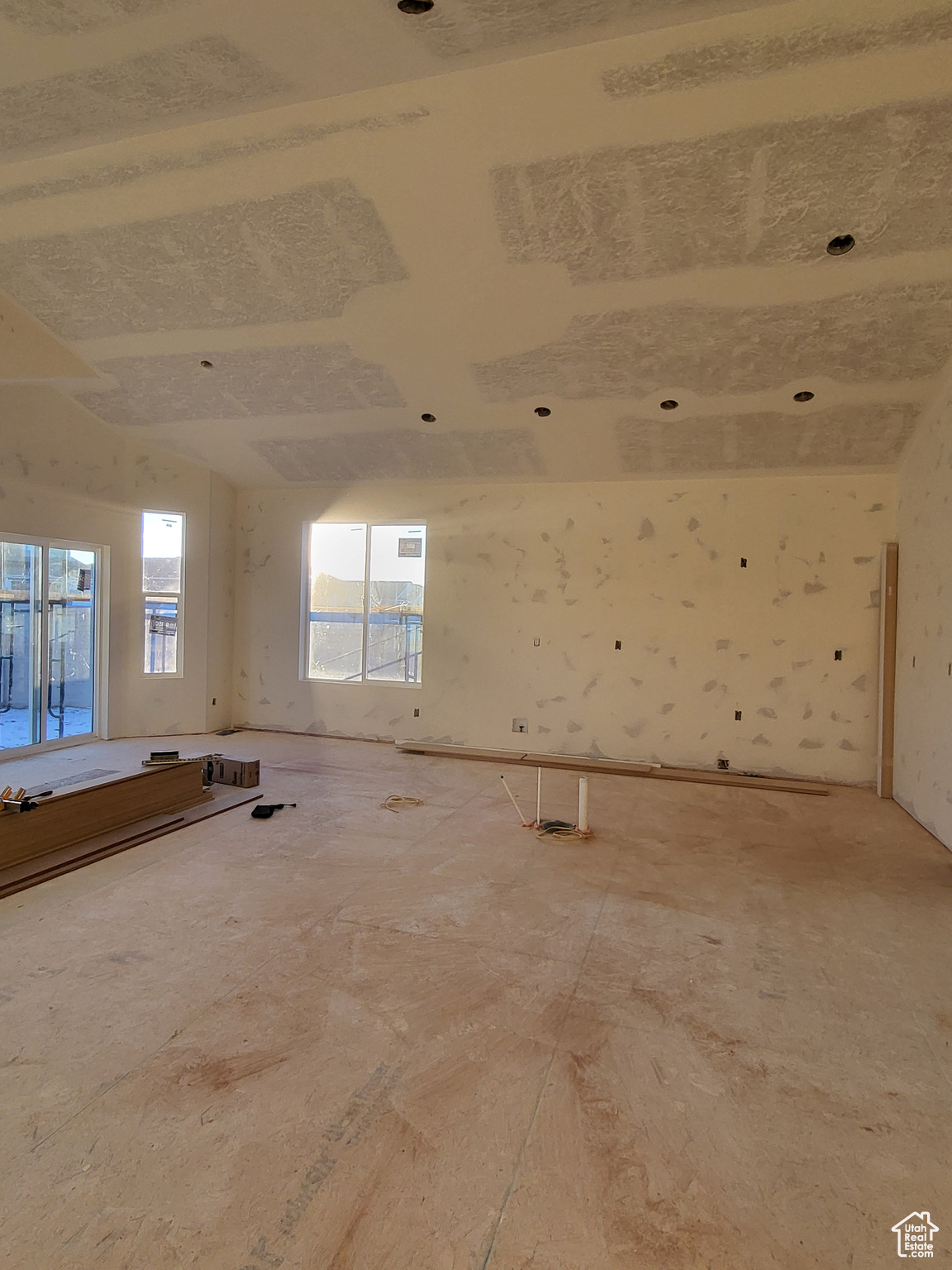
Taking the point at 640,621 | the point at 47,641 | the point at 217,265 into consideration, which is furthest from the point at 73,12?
the point at 640,621

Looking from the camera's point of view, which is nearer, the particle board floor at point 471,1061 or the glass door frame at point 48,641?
the particle board floor at point 471,1061

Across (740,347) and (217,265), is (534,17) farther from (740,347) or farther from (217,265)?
(217,265)

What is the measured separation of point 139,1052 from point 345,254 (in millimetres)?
4484

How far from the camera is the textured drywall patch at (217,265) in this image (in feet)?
13.8

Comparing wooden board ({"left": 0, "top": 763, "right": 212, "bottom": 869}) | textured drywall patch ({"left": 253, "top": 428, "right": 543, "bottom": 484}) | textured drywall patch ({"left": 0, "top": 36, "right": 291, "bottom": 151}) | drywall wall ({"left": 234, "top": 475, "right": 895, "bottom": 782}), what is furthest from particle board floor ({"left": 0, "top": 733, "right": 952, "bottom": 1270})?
textured drywall patch ({"left": 0, "top": 36, "right": 291, "bottom": 151})

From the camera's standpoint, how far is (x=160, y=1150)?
183 cm

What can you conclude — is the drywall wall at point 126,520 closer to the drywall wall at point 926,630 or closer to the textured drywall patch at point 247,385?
the textured drywall patch at point 247,385

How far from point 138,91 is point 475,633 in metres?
5.08

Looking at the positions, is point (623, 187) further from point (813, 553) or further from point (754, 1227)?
point (754, 1227)

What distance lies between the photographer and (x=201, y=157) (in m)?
3.97

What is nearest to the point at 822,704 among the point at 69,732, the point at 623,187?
the point at 623,187

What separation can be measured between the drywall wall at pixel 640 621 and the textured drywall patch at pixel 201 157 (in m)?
3.83

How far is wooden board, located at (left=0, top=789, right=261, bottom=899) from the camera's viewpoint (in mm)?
3652

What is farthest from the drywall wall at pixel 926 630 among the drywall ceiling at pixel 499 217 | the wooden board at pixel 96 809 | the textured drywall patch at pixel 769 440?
the wooden board at pixel 96 809
